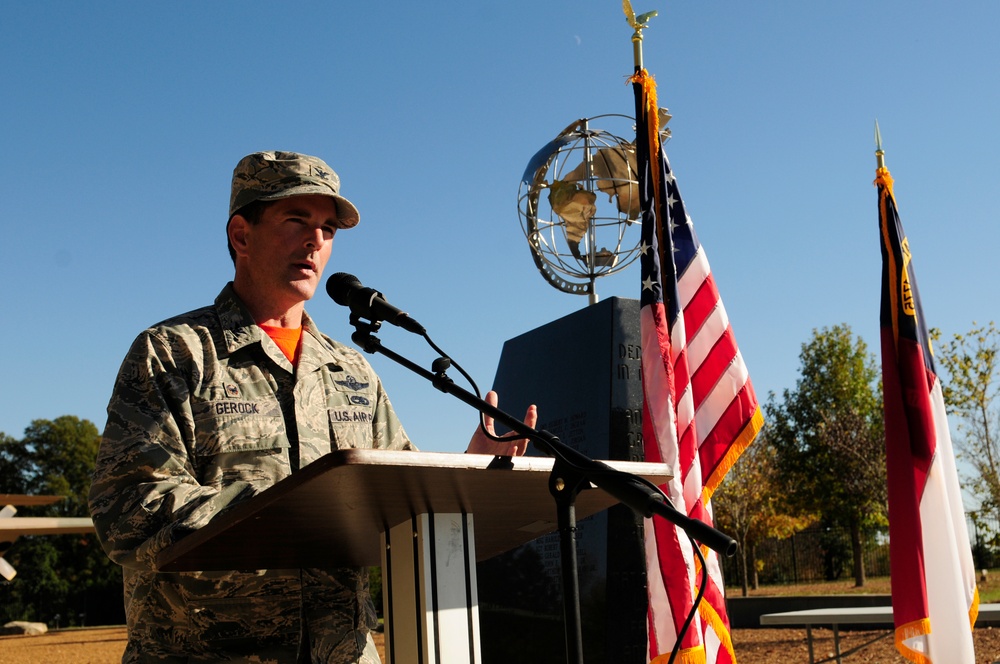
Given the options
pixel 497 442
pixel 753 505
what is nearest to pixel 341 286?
pixel 497 442

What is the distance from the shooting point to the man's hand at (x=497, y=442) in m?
Answer: 2.26

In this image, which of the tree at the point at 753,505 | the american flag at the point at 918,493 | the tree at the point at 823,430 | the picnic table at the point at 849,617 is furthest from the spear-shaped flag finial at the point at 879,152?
the tree at the point at 823,430

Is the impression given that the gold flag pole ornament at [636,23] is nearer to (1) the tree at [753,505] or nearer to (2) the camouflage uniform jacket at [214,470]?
(2) the camouflage uniform jacket at [214,470]

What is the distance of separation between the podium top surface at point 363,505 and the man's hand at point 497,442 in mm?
155

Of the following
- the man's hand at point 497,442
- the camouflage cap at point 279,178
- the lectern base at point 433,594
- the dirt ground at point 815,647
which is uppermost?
the camouflage cap at point 279,178

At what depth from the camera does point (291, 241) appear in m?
2.76

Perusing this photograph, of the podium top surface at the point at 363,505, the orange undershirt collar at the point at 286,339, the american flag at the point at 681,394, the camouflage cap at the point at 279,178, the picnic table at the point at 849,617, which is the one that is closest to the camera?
the podium top surface at the point at 363,505

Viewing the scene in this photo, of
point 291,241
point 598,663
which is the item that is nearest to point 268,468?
point 291,241

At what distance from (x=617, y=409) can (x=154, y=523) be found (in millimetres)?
3182

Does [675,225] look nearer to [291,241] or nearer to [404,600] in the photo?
[291,241]

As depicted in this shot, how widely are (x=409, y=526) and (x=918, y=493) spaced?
15.8ft

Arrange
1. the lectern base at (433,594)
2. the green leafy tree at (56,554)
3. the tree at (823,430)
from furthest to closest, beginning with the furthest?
the green leafy tree at (56,554) → the tree at (823,430) → the lectern base at (433,594)

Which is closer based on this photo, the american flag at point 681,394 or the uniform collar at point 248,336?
the uniform collar at point 248,336

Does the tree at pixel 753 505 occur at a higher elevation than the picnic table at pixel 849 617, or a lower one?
higher
